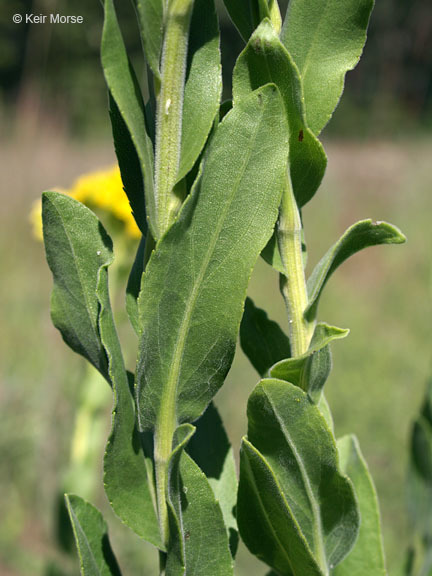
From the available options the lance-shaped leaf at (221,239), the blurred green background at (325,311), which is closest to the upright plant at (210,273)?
the lance-shaped leaf at (221,239)

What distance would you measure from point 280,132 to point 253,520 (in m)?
0.32

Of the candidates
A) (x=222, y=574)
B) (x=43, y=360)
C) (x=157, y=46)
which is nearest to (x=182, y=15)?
(x=157, y=46)

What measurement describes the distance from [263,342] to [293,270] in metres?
0.09

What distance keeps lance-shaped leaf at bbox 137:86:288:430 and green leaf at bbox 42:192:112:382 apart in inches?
3.3

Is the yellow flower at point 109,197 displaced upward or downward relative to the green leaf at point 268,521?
upward

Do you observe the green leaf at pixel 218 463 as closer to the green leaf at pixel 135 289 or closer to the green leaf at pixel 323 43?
the green leaf at pixel 135 289

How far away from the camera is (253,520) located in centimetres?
55

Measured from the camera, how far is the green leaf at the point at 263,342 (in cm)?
60

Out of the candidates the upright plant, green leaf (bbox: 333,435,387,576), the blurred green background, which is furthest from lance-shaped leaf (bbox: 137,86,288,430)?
the blurred green background

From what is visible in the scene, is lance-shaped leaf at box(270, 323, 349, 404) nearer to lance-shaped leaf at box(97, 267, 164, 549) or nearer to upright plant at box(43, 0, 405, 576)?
upright plant at box(43, 0, 405, 576)

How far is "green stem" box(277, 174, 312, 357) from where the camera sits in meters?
0.54

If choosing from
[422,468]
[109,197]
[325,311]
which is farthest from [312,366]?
[325,311]

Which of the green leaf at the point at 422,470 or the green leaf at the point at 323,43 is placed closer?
the green leaf at the point at 323,43

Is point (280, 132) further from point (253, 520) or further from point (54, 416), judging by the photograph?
point (54, 416)
